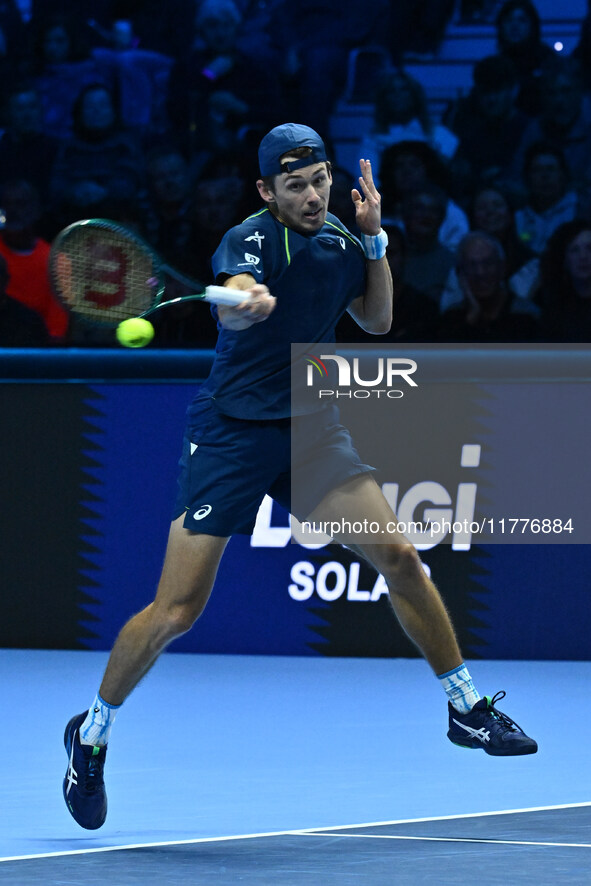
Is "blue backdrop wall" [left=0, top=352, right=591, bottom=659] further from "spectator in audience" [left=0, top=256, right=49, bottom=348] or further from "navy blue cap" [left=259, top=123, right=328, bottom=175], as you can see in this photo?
"navy blue cap" [left=259, top=123, right=328, bottom=175]

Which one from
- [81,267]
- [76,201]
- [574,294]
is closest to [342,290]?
[81,267]

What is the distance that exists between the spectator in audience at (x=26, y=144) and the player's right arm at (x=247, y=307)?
4448 mm

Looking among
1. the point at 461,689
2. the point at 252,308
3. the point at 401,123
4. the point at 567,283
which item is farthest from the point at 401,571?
the point at 401,123

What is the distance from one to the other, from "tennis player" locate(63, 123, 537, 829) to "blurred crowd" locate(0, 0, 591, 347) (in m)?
3.07

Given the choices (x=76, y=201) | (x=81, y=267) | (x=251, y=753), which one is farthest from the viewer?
(x=76, y=201)

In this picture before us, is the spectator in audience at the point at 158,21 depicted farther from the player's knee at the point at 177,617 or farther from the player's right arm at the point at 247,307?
the player's knee at the point at 177,617

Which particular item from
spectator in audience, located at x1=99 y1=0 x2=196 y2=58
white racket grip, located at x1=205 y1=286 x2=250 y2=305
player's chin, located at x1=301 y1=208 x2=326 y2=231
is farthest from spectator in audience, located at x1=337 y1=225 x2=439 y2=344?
white racket grip, located at x1=205 y1=286 x2=250 y2=305

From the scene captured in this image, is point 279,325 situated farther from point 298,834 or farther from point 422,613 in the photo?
point 298,834

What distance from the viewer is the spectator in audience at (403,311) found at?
711 centimetres

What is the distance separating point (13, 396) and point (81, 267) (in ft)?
9.01

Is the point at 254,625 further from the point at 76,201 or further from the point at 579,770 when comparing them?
the point at 76,201

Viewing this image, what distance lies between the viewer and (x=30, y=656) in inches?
261

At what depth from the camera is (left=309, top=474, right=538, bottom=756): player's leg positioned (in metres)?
3.90

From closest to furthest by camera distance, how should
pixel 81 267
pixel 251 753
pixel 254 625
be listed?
pixel 81 267 < pixel 251 753 < pixel 254 625
